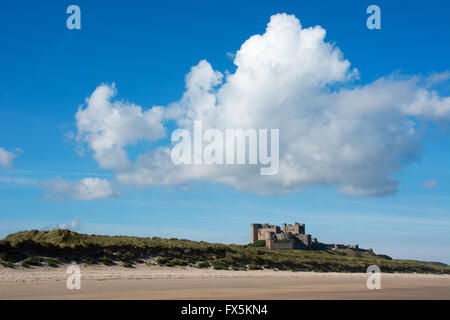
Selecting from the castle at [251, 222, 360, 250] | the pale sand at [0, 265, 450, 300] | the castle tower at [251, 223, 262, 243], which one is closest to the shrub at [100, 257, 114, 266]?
the pale sand at [0, 265, 450, 300]

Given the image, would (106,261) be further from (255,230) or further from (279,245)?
(255,230)

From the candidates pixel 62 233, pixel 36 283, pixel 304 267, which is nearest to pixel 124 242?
pixel 62 233

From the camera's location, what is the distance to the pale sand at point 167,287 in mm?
20234

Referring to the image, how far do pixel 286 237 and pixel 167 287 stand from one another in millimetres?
86515

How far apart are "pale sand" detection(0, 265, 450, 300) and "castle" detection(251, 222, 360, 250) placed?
58.9 meters

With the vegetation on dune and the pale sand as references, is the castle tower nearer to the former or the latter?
the vegetation on dune

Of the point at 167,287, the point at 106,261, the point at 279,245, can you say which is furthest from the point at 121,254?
the point at 279,245

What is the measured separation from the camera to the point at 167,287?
2453 cm

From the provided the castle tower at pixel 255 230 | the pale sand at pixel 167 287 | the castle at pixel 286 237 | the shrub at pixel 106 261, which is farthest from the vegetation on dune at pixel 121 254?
the castle tower at pixel 255 230

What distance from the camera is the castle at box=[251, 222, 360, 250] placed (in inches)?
3965
